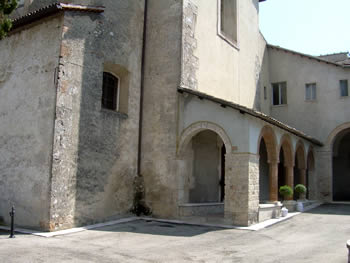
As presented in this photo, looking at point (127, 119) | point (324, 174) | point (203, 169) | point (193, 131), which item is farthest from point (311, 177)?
point (127, 119)

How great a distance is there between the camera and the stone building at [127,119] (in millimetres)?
9992

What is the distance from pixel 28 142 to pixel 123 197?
3484mm

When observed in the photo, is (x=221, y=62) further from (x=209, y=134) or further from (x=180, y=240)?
(x=180, y=240)

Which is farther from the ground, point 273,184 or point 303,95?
point 303,95

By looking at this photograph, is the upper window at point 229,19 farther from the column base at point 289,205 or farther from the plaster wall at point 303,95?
the column base at point 289,205

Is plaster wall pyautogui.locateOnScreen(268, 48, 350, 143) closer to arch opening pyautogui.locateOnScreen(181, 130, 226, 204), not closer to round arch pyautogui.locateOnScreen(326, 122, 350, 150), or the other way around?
round arch pyautogui.locateOnScreen(326, 122, 350, 150)

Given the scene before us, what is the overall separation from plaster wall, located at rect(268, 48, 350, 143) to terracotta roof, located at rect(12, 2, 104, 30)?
1273 centimetres

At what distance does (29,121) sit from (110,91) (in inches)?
117

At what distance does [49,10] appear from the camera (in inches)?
399

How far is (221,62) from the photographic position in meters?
15.0

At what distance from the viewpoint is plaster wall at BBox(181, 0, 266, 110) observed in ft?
42.8

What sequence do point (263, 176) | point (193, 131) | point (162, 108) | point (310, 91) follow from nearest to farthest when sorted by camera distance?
point (193, 131) → point (162, 108) → point (263, 176) → point (310, 91)

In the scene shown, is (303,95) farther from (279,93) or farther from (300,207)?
(300,207)

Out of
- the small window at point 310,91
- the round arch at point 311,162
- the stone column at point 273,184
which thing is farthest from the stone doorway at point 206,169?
the small window at point 310,91
